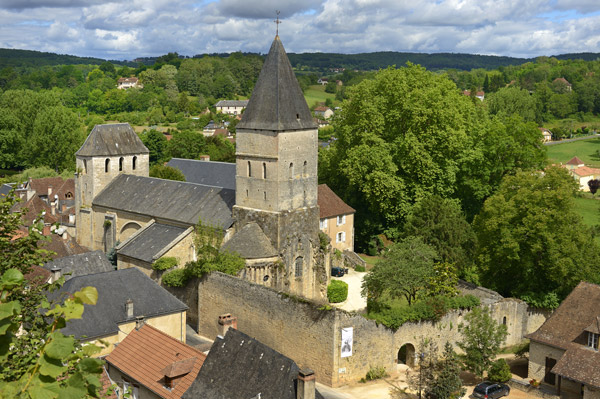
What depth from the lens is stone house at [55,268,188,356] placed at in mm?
27656

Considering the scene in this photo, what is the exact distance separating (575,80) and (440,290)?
154529 millimetres

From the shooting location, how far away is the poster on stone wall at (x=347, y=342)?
27266mm

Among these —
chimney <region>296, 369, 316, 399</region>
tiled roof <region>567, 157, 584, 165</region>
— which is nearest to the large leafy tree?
chimney <region>296, 369, 316, 399</region>

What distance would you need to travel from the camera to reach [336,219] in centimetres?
4838

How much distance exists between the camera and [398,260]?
31.8 meters

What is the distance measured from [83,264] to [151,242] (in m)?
3.95

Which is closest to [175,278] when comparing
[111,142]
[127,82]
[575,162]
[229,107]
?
[111,142]

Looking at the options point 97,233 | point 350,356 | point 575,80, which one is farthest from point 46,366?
point 575,80

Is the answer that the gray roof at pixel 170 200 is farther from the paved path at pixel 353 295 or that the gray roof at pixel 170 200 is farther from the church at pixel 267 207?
the paved path at pixel 353 295

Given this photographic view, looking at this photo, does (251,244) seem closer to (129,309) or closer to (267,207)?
(267,207)

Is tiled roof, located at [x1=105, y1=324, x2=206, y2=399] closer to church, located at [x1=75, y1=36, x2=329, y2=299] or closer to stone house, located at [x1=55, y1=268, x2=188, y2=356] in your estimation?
stone house, located at [x1=55, y1=268, x2=188, y2=356]

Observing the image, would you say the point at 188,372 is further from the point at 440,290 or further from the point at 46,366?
the point at 46,366

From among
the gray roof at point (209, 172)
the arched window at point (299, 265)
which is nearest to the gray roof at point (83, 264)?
the arched window at point (299, 265)

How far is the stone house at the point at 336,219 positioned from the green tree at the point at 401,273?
15.0 metres
